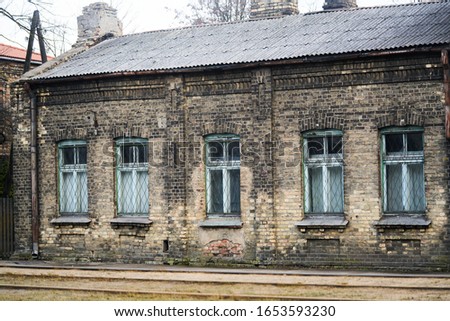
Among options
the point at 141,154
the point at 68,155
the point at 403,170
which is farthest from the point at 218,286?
the point at 68,155

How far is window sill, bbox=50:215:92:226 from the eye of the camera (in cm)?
2214

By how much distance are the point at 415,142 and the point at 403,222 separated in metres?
1.55

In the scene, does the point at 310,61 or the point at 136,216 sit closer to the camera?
the point at 310,61

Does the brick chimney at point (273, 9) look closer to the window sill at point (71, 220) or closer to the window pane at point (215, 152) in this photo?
the window pane at point (215, 152)

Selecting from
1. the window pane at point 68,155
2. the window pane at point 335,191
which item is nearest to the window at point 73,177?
the window pane at point 68,155

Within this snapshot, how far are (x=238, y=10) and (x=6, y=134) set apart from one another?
58.6 feet

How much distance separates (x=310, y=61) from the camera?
63.4 feet

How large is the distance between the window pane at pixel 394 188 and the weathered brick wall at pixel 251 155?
Result: 29 centimetres

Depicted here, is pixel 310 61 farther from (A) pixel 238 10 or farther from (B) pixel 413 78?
(A) pixel 238 10

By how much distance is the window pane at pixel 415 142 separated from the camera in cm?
1858

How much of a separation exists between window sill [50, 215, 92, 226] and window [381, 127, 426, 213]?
23.0 feet
